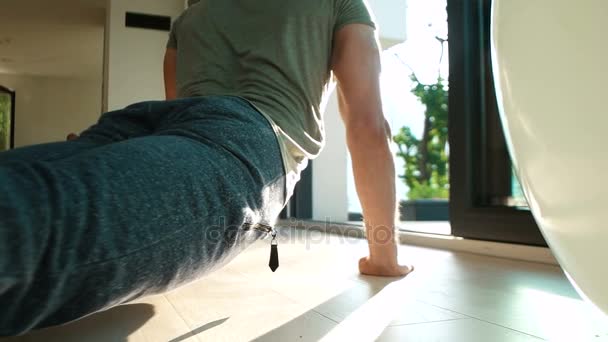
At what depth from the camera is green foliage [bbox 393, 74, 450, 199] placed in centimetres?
370

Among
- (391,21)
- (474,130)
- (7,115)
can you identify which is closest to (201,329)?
(474,130)

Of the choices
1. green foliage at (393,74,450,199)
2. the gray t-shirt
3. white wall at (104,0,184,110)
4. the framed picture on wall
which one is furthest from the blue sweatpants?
the framed picture on wall

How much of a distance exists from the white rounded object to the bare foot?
2.37 feet

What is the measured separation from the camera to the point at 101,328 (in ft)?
2.59

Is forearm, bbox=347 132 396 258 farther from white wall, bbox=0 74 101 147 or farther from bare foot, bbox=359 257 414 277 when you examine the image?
white wall, bbox=0 74 101 147

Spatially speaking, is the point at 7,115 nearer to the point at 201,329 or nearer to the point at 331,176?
the point at 331,176

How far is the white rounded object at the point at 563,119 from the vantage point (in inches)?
17.6

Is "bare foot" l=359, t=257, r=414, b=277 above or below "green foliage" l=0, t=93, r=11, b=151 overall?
below

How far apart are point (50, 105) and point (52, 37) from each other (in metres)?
2.65

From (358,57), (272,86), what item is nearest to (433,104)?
(358,57)

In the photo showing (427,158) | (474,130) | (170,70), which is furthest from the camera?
(427,158)

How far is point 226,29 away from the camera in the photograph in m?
1.04

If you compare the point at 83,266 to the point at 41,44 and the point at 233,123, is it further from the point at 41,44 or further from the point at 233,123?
the point at 41,44

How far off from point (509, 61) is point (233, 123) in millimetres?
391
